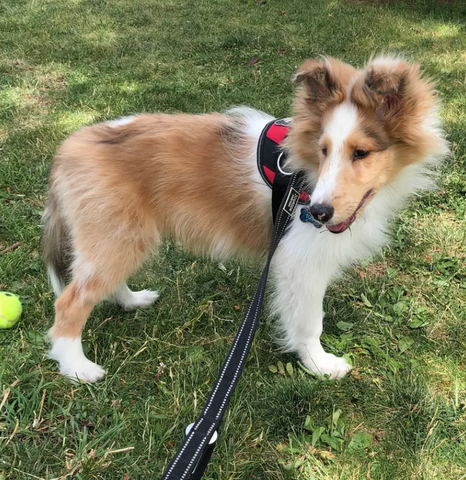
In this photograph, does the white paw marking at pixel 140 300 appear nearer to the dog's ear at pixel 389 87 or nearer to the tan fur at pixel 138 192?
the tan fur at pixel 138 192

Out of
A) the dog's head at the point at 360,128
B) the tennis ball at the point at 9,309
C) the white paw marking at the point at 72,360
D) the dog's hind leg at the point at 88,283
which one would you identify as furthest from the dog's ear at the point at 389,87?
the tennis ball at the point at 9,309

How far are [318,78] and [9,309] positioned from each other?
230cm

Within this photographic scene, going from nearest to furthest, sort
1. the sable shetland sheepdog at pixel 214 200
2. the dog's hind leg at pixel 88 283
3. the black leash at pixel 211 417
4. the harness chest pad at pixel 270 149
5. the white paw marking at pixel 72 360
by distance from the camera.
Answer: the black leash at pixel 211 417, the sable shetland sheepdog at pixel 214 200, the harness chest pad at pixel 270 149, the dog's hind leg at pixel 88 283, the white paw marking at pixel 72 360

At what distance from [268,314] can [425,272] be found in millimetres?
1232

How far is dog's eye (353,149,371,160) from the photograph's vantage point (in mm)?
1968

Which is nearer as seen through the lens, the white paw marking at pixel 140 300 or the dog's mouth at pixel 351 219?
the dog's mouth at pixel 351 219

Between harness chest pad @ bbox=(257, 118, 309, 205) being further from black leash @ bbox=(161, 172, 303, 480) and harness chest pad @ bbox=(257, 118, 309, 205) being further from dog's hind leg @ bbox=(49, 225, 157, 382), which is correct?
dog's hind leg @ bbox=(49, 225, 157, 382)

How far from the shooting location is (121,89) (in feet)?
19.1

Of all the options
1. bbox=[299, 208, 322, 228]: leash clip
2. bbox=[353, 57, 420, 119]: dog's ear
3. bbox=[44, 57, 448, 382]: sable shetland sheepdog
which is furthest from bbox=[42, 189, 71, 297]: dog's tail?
bbox=[353, 57, 420, 119]: dog's ear

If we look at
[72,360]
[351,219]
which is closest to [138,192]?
[72,360]

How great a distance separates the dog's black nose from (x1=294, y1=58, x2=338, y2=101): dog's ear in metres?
0.57

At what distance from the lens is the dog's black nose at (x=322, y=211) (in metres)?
1.86

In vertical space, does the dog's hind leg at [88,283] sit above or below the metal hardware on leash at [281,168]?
below

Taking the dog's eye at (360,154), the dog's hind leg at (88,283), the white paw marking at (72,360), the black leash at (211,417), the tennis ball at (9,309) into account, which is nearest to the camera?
the black leash at (211,417)
